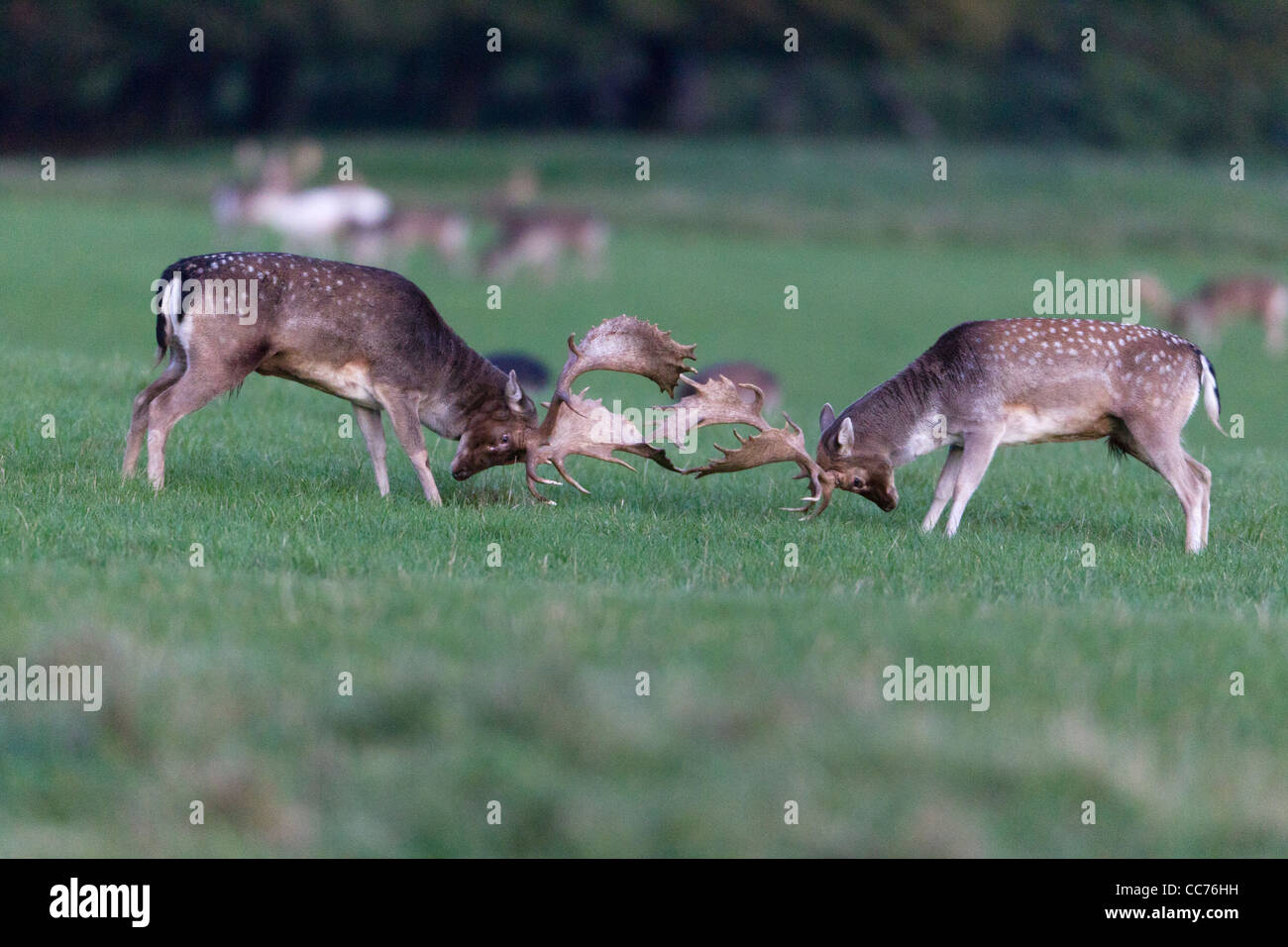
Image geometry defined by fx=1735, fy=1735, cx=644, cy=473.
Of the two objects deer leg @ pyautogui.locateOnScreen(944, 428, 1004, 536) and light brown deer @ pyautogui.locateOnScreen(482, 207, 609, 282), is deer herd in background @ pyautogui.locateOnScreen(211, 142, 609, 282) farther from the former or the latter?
deer leg @ pyautogui.locateOnScreen(944, 428, 1004, 536)

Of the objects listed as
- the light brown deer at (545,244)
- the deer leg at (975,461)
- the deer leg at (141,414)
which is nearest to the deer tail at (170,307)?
the deer leg at (141,414)

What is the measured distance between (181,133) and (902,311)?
33104mm

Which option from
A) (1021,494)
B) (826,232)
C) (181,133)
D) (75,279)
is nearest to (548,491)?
(1021,494)

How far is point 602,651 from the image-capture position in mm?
6719

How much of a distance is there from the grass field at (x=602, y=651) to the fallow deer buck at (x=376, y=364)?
0.37 metres

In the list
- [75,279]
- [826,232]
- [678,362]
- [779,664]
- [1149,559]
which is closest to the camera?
[779,664]

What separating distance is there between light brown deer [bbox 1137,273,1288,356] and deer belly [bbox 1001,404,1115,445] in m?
19.4

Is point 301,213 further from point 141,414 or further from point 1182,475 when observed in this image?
point 1182,475

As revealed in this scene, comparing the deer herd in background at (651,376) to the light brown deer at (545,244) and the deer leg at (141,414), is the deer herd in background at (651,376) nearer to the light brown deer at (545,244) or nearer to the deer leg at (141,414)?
the deer leg at (141,414)

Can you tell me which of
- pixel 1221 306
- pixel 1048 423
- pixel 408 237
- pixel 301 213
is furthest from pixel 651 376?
pixel 301 213

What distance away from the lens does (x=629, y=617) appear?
23.8 feet

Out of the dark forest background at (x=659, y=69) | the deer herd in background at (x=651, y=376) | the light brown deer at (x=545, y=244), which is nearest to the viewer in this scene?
the deer herd in background at (x=651, y=376)

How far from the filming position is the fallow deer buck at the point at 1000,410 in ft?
33.0

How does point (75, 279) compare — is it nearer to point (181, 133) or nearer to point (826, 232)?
point (826, 232)
